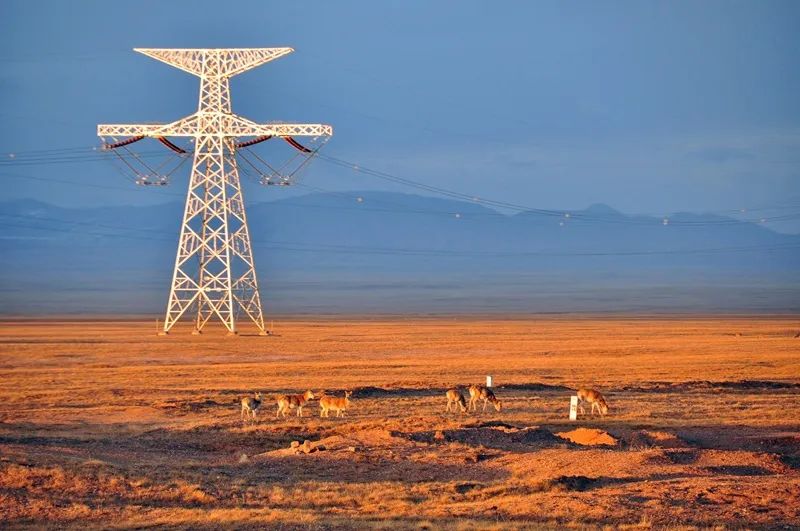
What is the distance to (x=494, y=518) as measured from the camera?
16875 millimetres

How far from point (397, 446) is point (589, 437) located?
375 centimetres

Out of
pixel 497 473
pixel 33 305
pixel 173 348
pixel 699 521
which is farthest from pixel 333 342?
pixel 33 305

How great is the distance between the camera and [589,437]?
24266 millimetres

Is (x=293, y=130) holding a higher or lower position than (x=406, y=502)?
higher

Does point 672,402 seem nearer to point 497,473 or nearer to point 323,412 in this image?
point 323,412

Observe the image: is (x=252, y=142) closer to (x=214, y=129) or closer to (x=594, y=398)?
(x=214, y=129)

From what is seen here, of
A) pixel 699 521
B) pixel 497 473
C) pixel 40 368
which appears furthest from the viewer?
pixel 40 368

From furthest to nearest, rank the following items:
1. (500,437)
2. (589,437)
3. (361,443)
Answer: (589,437)
(500,437)
(361,443)

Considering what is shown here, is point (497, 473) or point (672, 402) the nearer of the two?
point (497, 473)

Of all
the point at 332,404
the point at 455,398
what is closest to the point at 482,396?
the point at 455,398

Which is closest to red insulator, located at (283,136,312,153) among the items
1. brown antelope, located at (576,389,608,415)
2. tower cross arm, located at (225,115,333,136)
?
tower cross arm, located at (225,115,333,136)

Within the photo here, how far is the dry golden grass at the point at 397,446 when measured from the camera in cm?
1720

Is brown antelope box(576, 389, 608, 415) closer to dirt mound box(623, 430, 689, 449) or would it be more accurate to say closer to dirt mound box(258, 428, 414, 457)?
dirt mound box(623, 430, 689, 449)

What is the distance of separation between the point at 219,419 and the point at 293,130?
31381 mm
